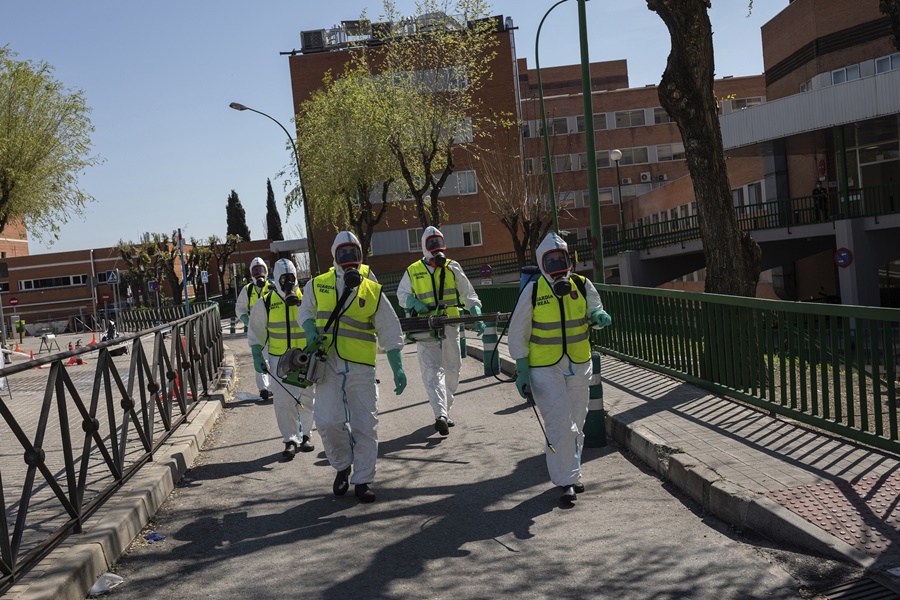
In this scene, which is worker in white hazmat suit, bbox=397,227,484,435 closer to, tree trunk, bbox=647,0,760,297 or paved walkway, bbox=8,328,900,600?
paved walkway, bbox=8,328,900,600

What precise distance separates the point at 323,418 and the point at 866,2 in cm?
3163

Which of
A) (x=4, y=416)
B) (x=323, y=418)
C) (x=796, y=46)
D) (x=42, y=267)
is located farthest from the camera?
Result: (x=42, y=267)

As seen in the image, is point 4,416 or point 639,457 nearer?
point 4,416

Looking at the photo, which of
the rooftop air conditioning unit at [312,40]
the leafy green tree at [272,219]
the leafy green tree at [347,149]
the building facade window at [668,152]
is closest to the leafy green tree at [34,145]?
the leafy green tree at [347,149]

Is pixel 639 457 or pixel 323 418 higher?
pixel 323 418

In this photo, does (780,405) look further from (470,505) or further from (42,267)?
(42,267)

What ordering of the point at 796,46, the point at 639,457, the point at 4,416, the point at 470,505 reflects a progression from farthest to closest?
the point at 796,46 → the point at 639,457 → the point at 470,505 → the point at 4,416

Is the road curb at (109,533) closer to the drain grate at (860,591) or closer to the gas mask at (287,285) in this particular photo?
the gas mask at (287,285)

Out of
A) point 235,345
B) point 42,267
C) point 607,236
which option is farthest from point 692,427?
point 42,267

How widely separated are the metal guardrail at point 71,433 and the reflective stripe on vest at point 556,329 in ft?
10.3

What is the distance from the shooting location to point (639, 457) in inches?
300

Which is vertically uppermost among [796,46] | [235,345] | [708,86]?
[796,46]

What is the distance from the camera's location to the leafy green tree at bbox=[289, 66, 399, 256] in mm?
37531

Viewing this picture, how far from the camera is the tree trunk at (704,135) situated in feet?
34.2
